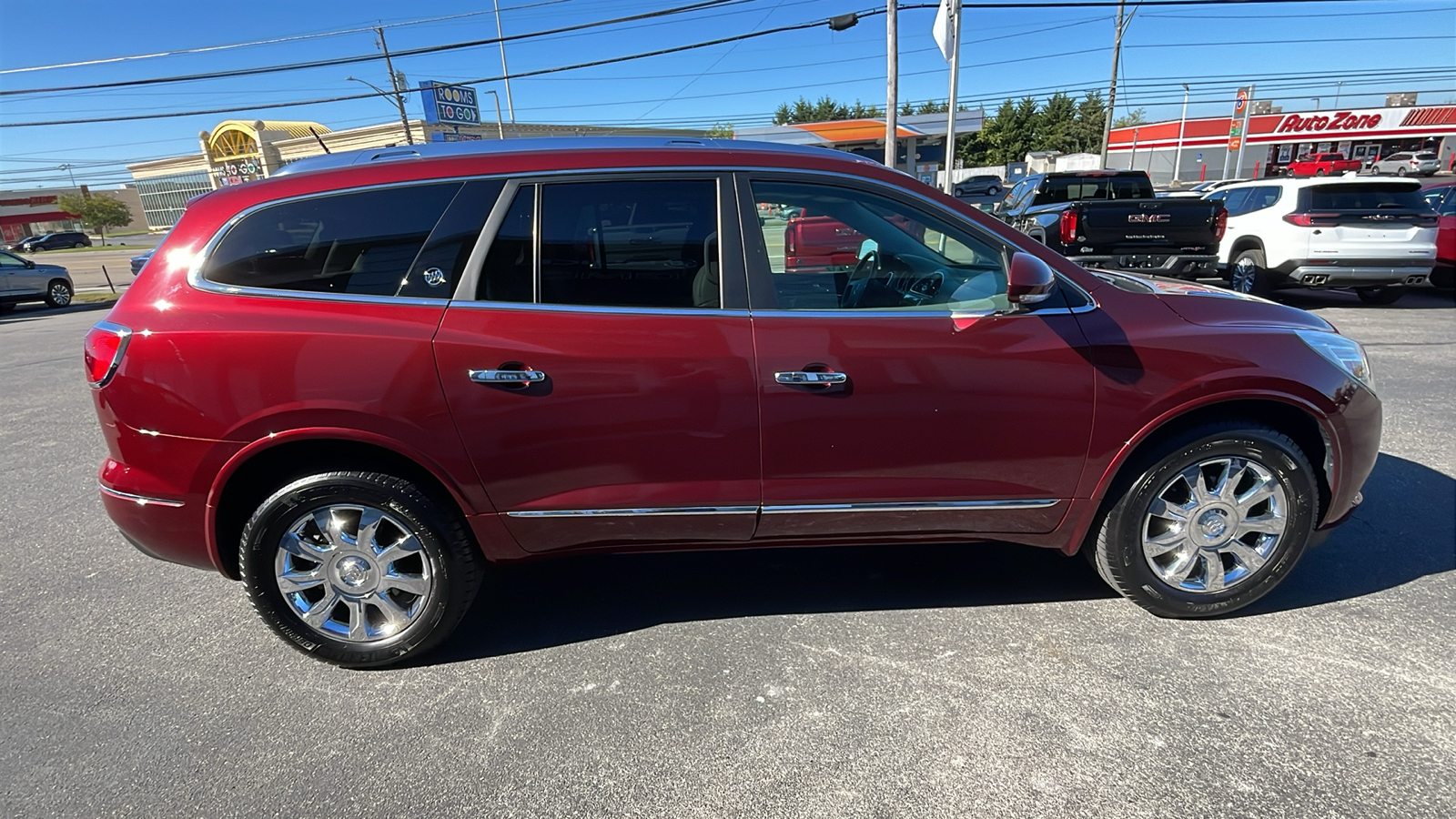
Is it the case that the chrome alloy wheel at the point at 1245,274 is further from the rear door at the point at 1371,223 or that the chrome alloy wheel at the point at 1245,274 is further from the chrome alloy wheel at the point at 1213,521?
the chrome alloy wheel at the point at 1213,521

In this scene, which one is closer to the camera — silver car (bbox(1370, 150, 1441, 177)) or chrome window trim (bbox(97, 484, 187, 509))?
chrome window trim (bbox(97, 484, 187, 509))

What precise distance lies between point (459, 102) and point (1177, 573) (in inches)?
1617

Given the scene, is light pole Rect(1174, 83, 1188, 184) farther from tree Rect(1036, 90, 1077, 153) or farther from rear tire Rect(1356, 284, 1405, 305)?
rear tire Rect(1356, 284, 1405, 305)

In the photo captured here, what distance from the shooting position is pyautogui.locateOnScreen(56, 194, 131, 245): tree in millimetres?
64188

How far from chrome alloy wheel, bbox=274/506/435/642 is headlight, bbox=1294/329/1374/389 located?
3.41 metres

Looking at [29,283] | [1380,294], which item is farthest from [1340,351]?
[29,283]

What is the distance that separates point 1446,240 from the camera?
9859 millimetres

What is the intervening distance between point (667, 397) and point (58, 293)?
21471 mm

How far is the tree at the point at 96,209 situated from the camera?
64.2 meters

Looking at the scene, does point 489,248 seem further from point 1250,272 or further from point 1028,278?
point 1250,272

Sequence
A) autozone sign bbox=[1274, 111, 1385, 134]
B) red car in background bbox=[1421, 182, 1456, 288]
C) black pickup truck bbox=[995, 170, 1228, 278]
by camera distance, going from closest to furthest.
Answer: black pickup truck bbox=[995, 170, 1228, 278]
red car in background bbox=[1421, 182, 1456, 288]
autozone sign bbox=[1274, 111, 1385, 134]

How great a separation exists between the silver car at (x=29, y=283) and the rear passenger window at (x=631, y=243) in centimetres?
2037

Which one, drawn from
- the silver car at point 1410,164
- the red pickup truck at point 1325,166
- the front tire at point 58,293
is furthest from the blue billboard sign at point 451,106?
the silver car at point 1410,164

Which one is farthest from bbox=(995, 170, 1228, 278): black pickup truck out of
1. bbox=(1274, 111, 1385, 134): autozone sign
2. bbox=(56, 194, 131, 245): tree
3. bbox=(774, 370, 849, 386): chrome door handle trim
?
bbox=(56, 194, 131, 245): tree
